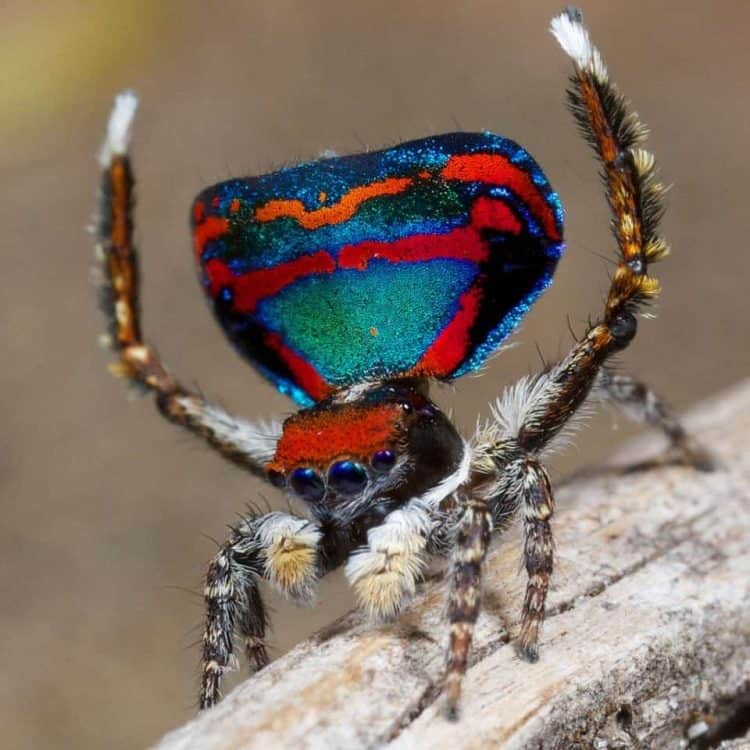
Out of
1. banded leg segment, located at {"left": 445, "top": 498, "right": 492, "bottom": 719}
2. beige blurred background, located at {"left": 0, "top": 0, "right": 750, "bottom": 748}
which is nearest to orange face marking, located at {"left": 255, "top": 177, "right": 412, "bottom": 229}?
banded leg segment, located at {"left": 445, "top": 498, "right": 492, "bottom": 719}

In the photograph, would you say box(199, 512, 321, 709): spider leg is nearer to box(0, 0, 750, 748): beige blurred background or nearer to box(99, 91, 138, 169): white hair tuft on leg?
box(99, 91, 138, 169): white hair tuft on leg

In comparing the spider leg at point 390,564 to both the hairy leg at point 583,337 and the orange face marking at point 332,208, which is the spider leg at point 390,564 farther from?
the orange face marking at point 332,208

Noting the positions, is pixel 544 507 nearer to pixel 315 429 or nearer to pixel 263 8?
pixel 315 429

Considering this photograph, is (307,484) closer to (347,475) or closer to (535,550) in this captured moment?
(347,475)

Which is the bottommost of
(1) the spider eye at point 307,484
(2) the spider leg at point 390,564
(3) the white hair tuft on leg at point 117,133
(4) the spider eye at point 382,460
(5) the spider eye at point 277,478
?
(2) the spider leg at point 390,564

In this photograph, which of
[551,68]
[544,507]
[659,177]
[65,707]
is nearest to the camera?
[544,507]

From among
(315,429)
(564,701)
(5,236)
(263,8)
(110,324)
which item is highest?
(263,8)

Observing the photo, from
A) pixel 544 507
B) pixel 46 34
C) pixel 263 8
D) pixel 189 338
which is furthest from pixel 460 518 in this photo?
pixel 263 8

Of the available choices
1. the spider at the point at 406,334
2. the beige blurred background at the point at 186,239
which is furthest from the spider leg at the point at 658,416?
the beige blurred background at the point at 186,239
